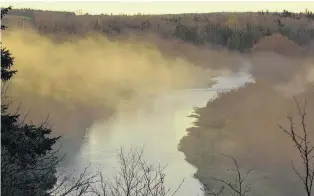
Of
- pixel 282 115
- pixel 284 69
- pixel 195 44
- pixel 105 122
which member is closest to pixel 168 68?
pixel 195 44

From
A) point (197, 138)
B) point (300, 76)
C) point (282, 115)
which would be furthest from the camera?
point (300, 76)

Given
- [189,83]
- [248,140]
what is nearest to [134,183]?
[248,140]

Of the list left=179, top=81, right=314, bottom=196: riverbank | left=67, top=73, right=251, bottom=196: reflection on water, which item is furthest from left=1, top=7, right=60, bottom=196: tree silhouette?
left=179, top=81, right=314, bottom=196: riverbank

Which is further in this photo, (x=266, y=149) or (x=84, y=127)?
A: (x=84, y=127)

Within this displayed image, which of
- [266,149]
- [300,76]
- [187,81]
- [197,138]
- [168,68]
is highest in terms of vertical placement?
[168,68]

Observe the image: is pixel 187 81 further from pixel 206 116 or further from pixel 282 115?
pixel 282 115

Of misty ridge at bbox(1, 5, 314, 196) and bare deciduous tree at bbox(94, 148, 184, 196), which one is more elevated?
misty ridge at bbox(1, 5, 314, 196)

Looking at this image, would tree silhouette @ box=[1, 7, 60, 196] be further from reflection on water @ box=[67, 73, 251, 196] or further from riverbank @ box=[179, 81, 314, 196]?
riverbank @ box=[179, 81, 314, 196]
